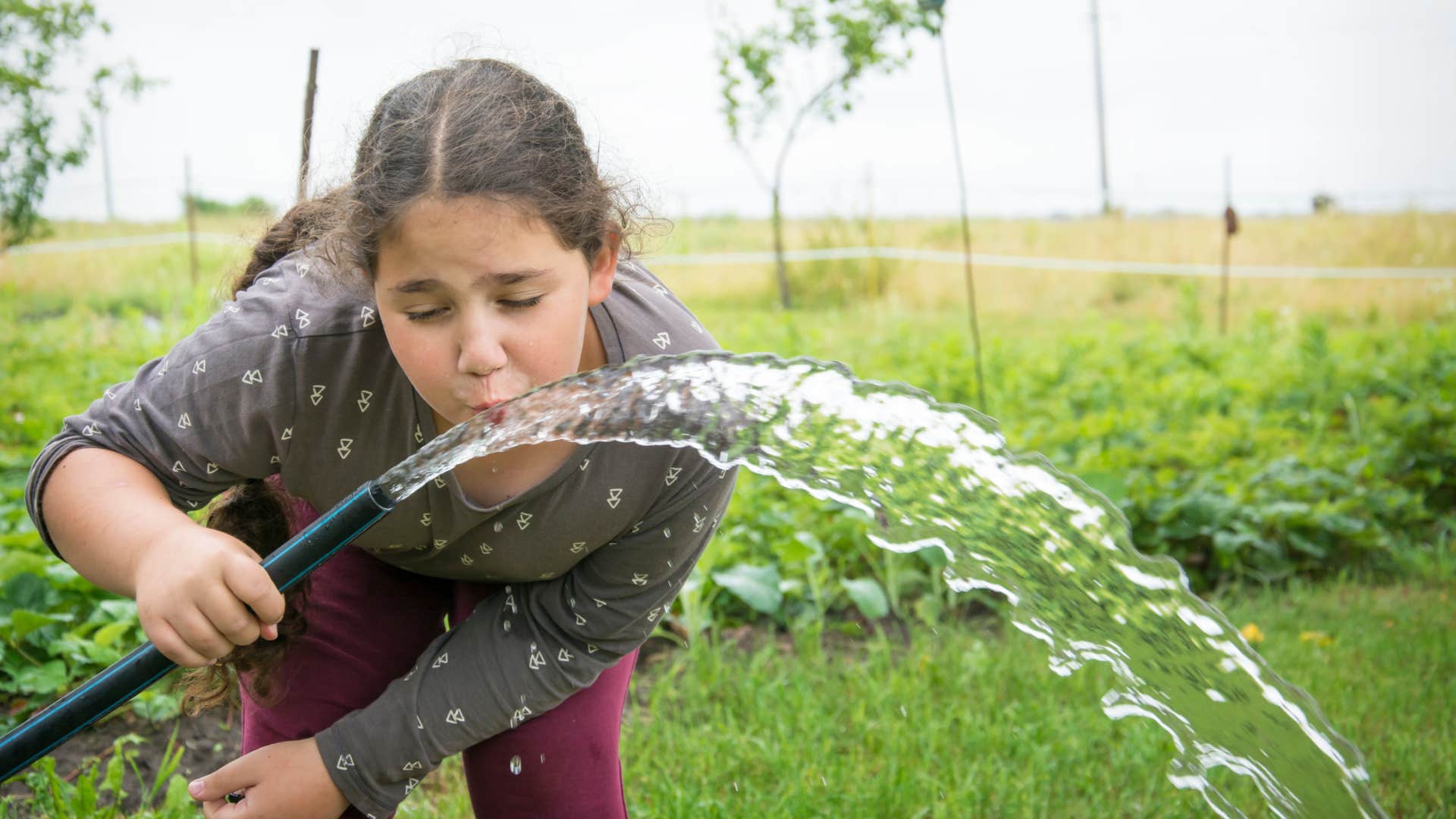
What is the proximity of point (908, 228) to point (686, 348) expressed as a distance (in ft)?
36.6

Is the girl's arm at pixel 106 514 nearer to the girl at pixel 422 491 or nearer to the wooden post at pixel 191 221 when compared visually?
the girl at pixel 422 491

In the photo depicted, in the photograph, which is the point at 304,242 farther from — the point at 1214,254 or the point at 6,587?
the point at 1214,254

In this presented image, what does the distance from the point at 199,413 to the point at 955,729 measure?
1480mm

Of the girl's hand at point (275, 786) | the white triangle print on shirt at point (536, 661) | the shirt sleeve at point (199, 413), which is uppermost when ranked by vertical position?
the shirt sleeve at point (199, 413)

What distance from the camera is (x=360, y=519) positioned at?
3.90 ft

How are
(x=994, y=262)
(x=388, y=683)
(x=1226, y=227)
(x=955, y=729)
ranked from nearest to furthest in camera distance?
(x=388, y=683), (x=955, y=729), (x=1226, y=227), (x=994, y=262)

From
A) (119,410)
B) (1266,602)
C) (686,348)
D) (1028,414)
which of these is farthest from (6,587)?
(1028,414)

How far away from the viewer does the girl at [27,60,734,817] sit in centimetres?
139

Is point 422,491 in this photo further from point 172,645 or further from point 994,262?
point 994,262

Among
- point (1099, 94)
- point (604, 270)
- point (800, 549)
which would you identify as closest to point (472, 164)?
point (604, 270)

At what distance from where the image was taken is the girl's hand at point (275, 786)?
162cm

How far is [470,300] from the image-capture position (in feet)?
4.51

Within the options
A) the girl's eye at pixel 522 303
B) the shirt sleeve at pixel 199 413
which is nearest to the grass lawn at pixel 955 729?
the shirt sleeve at pixel 199 413

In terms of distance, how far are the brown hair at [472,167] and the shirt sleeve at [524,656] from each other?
253 millimetres
